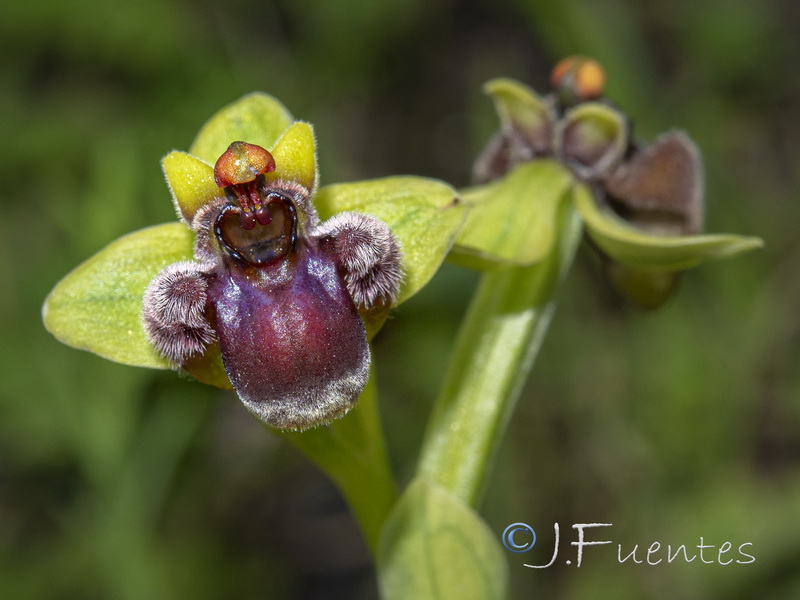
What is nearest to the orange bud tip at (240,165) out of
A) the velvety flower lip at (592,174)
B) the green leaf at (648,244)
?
the velvety flower lip at (592,174)

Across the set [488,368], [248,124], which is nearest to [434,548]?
[488,368]

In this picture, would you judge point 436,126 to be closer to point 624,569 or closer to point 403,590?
point 624,569

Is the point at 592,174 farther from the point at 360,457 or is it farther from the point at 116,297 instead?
the point at 116,297

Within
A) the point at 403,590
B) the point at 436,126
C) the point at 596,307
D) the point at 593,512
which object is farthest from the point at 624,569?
the point at 436,126

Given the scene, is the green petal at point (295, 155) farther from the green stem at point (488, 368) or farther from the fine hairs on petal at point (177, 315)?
the green stem at point (488, 368)

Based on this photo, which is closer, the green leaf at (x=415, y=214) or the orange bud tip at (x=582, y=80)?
the green leaf at (x=415, y=214)

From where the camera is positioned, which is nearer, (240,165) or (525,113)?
(240,165)
